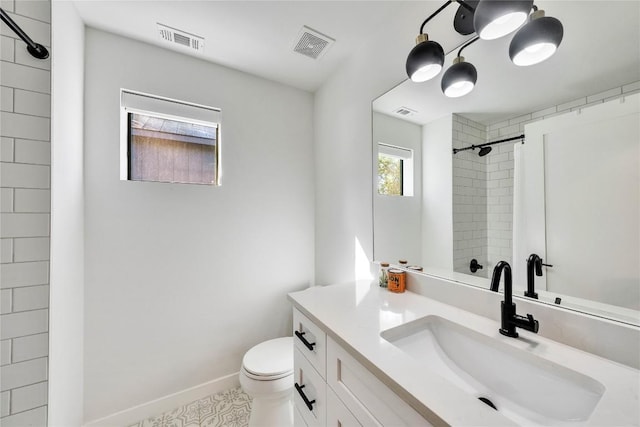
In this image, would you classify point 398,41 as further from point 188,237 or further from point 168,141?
point 188,237

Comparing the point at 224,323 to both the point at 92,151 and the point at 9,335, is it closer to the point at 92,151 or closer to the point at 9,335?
the point at 9,335

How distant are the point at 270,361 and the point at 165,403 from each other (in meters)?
0.78

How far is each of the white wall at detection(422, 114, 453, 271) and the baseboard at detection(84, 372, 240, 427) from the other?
1589 millimetres

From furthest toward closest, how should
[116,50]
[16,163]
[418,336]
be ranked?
[116,50] → [16,163] → [418,336]

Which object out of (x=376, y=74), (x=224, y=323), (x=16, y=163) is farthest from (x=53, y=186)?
(x=376, y=74)

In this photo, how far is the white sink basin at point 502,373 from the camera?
559 millimetres

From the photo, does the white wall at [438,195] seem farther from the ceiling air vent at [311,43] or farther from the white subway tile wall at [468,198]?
the ceiling air vent at [311,43]

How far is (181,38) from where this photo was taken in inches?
56.3

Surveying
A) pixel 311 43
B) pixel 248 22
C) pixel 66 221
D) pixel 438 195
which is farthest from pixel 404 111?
pixel 66 221

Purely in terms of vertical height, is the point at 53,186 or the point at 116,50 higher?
the point at 116,50

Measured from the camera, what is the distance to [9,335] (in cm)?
95

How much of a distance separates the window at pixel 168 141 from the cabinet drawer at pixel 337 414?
1475mm

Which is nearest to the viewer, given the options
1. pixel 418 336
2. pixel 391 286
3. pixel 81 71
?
pixel 418 336

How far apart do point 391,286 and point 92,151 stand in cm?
177
